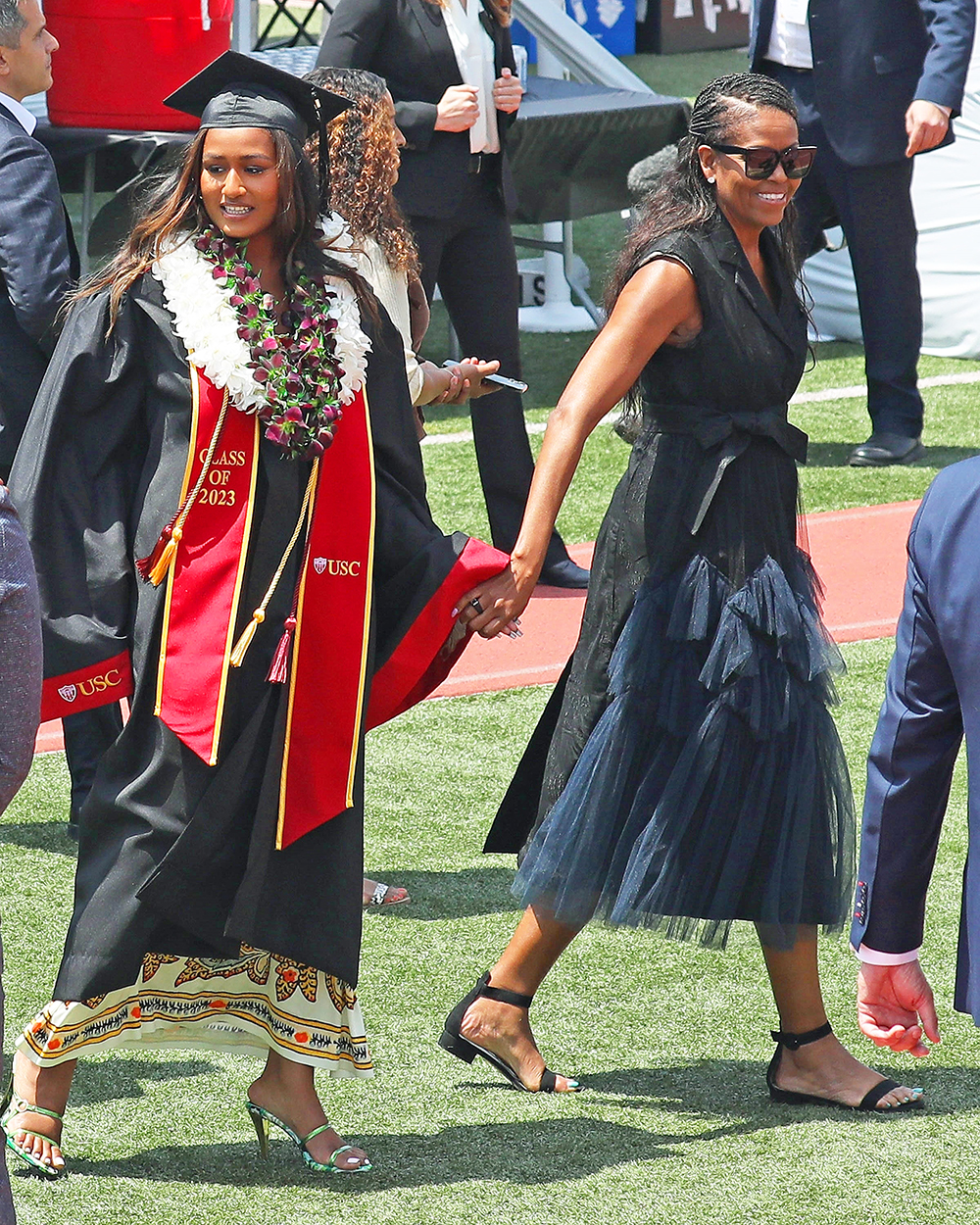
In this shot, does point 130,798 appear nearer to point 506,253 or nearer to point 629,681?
point 629,681

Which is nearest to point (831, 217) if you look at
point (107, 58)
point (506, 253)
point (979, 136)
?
point (979, 136)

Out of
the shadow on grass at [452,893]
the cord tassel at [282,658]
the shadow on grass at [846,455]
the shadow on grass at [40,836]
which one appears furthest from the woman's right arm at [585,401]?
the shadow on grass at [846,455]

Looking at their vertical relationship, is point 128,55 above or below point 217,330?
Answer: above

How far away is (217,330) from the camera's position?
11.3ft

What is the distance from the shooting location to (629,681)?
377cm

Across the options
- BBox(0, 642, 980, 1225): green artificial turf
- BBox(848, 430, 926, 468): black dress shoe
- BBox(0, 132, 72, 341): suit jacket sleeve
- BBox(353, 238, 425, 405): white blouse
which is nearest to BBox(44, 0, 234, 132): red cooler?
BBox(848, 430, 926, 468): black dress shoe

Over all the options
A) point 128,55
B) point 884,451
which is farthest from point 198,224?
point 128,55

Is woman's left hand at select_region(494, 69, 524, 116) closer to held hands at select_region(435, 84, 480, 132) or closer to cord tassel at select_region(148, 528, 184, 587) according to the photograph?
held hands at select_region(435, 84, 480, 132)

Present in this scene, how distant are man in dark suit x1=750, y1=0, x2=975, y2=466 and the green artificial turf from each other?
4.09 m

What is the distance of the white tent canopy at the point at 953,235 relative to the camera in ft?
33.8

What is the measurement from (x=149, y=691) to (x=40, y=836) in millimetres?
1916

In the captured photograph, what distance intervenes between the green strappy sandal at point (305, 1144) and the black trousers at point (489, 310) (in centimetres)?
368

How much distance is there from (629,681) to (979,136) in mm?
7466

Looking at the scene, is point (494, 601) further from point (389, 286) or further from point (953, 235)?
point (953, 235)
